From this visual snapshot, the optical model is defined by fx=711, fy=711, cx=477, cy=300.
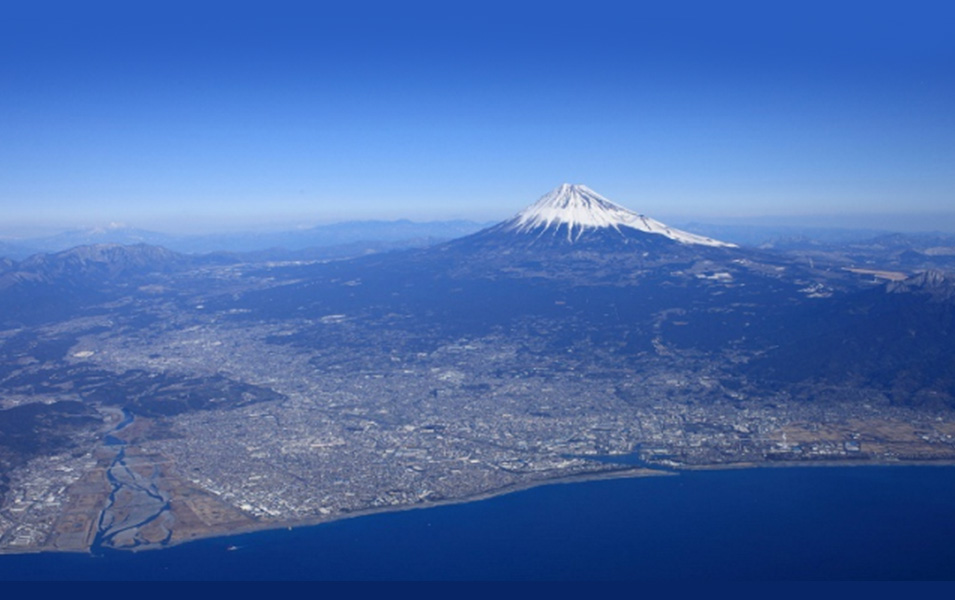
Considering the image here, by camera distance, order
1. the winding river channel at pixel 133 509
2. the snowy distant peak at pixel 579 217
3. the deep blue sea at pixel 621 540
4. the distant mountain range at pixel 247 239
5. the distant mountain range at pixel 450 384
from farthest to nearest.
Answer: the distant mountain range at pixel 247 239
the snowy distant peak at pixel 579 217
the distant mountain range at pixel 450 384
the winding river channel at pixel 133 509
the deep blue sea at pixel 621 540

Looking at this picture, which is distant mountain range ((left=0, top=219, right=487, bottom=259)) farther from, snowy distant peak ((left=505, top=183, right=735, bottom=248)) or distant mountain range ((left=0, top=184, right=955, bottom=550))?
distant mountain range ((left=0, top=184, right=955, bottom=550))

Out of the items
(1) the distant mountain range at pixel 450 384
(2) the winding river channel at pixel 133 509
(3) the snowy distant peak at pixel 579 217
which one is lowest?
(2) the winding river channel at pixel 133 509

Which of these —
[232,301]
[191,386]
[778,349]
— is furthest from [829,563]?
[232,301]

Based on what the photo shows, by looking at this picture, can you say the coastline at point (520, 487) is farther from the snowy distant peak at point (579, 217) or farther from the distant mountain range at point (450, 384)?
the snowy distant peak at point (579, 217)

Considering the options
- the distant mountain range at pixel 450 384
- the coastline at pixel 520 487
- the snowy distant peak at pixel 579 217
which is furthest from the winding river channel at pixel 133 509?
the snowy distant peak at pixel 579 217

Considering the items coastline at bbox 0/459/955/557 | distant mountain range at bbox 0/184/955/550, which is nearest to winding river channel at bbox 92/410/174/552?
distant mountain range at bbox 0/184/955/550

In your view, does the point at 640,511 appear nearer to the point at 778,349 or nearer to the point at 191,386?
the point at 778,349

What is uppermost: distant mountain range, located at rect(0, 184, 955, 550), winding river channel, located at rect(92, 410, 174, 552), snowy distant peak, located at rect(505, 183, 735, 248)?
snowy distant peak, located at rect(505, 183, 735, 248)

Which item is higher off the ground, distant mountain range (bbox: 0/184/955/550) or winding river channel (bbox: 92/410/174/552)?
distant mountain range (bbox: 0/184/955/550)
